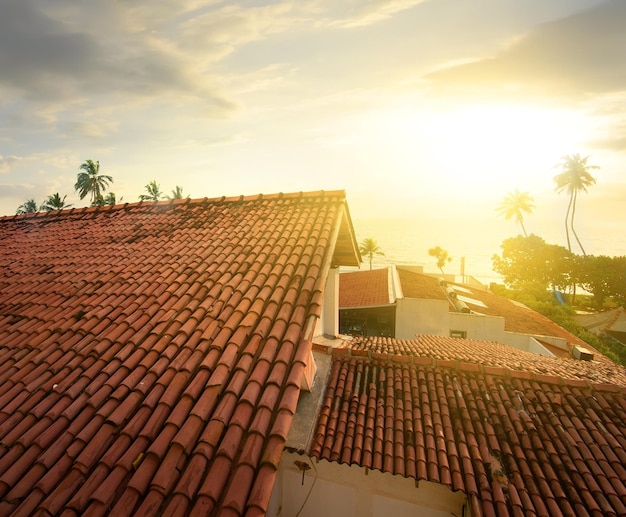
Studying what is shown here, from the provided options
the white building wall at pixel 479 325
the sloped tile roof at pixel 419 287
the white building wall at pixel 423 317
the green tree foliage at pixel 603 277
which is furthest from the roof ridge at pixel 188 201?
the green tree foliage at pixel 603 277

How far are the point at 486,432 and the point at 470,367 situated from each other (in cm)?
195

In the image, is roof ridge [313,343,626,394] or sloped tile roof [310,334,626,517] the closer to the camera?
sloped tile roof [310,334,626,517]

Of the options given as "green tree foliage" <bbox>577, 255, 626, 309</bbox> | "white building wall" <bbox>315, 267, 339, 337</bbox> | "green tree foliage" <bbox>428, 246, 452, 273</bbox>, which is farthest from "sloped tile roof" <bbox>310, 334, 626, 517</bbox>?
"green tree foliage" <bbox>428, 246, 452, 273</bbox>

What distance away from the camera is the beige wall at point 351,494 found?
6.22 metres

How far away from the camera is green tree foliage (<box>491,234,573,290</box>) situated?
48750mm

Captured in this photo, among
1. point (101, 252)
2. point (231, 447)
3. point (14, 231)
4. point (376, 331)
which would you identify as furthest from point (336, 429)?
point (376, 331)

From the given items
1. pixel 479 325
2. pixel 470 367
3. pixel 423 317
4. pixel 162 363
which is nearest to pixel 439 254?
pixel 479 325

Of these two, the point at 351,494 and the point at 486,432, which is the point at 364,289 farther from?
the point at 351,494

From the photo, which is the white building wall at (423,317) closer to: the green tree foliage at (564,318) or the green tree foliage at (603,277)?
the green tree foliage at (564,318)

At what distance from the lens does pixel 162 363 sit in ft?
12.5

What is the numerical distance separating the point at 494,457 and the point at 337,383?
349 centimetres

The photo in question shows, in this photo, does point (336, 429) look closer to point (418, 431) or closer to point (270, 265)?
point (418, 431)

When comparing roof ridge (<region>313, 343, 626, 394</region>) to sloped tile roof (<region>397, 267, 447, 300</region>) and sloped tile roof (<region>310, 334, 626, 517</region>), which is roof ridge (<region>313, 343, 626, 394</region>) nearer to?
sloped tile roof (<region>310, 334, 626, 517</region>)

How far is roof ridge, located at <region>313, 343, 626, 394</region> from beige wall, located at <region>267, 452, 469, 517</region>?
2.81 m
